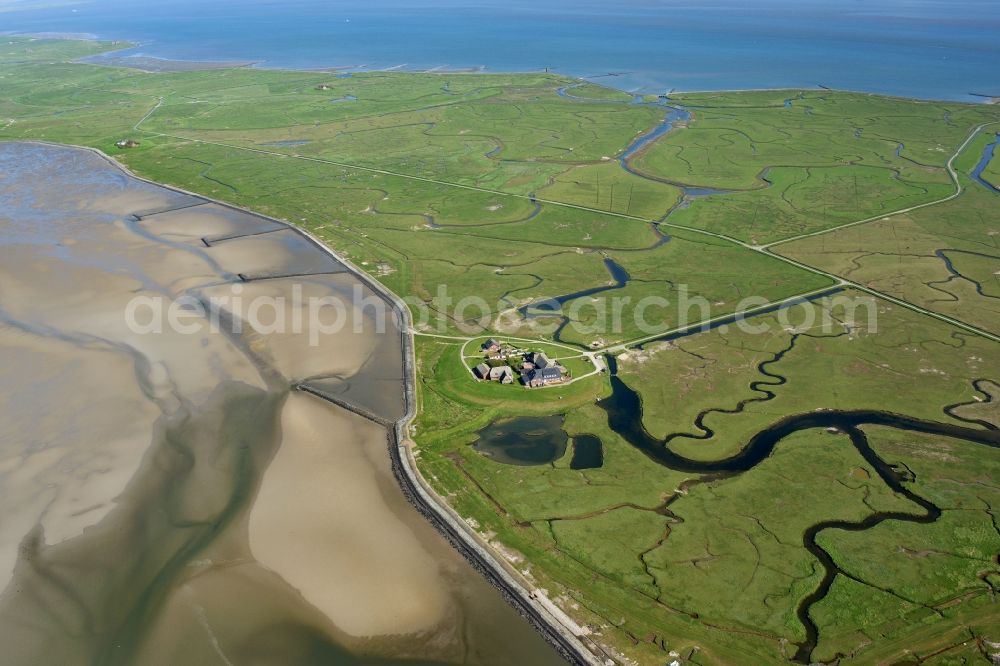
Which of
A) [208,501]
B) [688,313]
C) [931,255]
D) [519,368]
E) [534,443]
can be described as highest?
[931,255]

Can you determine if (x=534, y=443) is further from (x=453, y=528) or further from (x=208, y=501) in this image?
(x=208, y=501)

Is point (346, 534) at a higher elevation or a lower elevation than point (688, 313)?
lower

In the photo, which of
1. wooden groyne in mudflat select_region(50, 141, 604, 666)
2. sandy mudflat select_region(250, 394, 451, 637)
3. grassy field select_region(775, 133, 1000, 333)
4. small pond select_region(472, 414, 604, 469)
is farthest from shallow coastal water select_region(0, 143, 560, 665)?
grassy field select_region(775, 133, 1000, 333)

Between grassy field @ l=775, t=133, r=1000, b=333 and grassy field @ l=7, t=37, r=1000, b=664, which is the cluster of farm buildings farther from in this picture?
grassy field @ l=775, t=133, r=1000, b=333

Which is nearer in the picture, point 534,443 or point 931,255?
point 534,443

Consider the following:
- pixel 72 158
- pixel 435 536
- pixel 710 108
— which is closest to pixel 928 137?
pixel 710 108

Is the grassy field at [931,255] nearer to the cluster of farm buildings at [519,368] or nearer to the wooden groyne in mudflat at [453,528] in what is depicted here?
the cluster of farm buildings at [519,368]

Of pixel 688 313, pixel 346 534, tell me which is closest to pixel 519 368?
pixel 688 313
